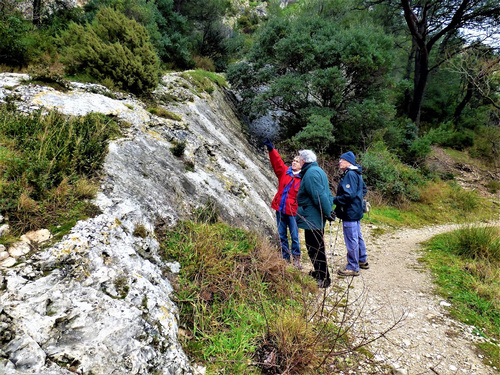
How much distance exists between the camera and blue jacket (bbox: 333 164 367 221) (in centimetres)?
434

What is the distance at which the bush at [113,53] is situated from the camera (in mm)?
5414

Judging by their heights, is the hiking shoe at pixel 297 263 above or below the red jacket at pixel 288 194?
below

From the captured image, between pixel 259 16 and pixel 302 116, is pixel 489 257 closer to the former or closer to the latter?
pixel 302 116

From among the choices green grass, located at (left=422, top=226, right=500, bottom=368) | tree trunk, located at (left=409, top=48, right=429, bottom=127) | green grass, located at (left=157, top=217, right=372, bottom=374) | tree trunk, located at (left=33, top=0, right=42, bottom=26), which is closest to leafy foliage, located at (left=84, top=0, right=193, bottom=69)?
tree trunk, located at (left=33, top=0, right=42, bottom=26)

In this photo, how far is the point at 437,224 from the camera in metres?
8.70

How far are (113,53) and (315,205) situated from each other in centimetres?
542

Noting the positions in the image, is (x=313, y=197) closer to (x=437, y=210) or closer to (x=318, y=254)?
(x=318, y=254)

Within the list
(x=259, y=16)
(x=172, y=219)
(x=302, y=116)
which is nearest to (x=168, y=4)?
(x=302, y=116)

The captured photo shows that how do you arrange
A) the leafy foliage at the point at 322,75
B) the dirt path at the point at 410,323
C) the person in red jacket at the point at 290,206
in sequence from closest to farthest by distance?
the dirt path at the point at 410,323, the person in red jacket at the point at 290,206, the leafy foliage at the point at 322,75

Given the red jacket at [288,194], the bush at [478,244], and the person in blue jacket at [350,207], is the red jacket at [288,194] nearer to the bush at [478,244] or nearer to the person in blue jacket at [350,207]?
the person in blue jacket at [350,207]

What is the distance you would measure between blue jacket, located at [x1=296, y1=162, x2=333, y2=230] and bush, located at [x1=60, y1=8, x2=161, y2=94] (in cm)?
442

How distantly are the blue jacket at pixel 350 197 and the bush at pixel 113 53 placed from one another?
4871 millimetres

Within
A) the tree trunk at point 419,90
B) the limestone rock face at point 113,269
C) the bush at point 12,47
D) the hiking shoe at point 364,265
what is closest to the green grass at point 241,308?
the limestone rock face at point 113,269

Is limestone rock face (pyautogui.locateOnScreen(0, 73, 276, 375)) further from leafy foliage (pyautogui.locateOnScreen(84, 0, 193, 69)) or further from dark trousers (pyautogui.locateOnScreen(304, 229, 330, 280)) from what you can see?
leafy foliage (pyautogui.locateOnScreen(84, 0, 193, 69))
